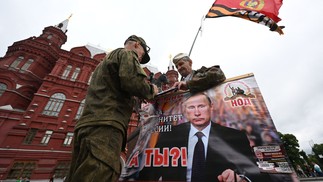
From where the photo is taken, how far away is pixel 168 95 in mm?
2525

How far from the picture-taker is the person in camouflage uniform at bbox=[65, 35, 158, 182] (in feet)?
4.25

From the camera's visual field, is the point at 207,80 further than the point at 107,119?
Yes

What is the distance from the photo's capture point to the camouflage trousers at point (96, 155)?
1242 mm

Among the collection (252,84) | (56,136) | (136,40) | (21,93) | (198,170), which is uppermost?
(21,93)

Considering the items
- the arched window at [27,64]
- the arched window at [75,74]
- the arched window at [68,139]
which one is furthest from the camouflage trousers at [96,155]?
the arched window at [27,64]

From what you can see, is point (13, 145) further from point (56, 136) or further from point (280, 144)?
point (280, 144)

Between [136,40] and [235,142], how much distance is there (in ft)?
6.31

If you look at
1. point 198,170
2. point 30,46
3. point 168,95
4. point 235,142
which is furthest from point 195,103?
point 30,46

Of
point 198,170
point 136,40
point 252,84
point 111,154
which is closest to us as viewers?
point 111,154

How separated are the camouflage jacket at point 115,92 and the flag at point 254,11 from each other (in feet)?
16.0

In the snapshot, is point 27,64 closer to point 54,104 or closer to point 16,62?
point 16,62

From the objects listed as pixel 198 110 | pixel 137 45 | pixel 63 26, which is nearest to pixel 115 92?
pixel 137 45

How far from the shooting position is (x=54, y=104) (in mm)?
16547

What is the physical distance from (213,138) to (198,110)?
42cm
